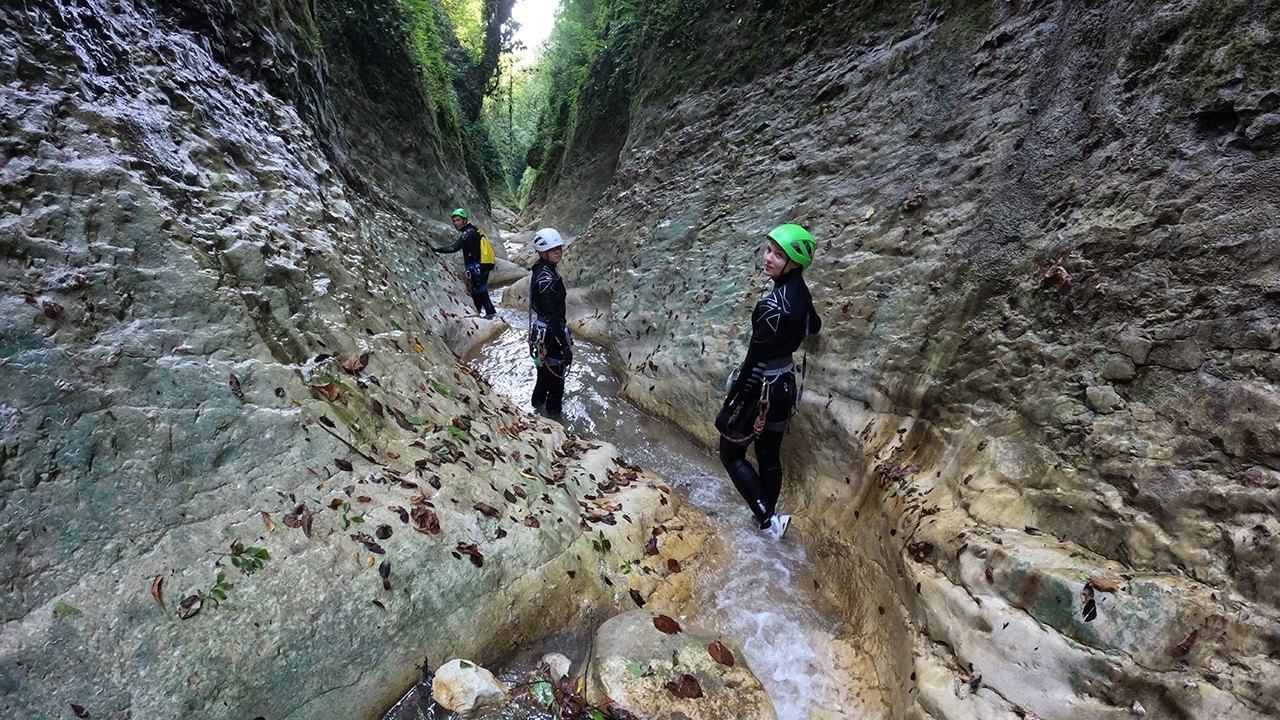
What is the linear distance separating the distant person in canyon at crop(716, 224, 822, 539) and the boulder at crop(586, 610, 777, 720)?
168 centimetres

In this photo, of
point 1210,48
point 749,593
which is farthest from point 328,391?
point 1210,48

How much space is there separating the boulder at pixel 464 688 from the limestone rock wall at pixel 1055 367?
2.28m

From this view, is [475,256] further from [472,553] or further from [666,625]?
[666,625]

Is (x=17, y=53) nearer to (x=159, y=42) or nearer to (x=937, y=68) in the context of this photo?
(x=159, y=42)

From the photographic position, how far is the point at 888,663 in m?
3.47

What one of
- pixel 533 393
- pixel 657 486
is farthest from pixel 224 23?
pixel 657 486

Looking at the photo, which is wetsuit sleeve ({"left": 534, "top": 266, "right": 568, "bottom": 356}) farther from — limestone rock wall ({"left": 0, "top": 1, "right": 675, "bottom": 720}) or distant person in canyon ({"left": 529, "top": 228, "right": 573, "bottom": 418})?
limestone rock wall ({"left": 0, "top": 1, "right": 675, "bottom": 720})

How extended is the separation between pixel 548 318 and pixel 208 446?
13.0 feet

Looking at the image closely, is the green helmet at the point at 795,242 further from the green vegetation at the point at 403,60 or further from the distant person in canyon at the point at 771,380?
the green vegetation at the point at 403,60

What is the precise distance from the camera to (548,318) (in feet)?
22.0

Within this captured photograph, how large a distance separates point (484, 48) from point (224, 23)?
22.4 meters

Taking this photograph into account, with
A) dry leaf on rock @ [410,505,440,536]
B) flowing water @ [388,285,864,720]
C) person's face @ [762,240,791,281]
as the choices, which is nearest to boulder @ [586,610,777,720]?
flowing water @ [388,285,864,720]

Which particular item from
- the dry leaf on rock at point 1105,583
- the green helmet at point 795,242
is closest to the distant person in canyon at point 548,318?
the green helmet at point 795,242

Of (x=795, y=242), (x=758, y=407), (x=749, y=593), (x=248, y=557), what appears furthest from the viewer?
(x=758, y=407)
